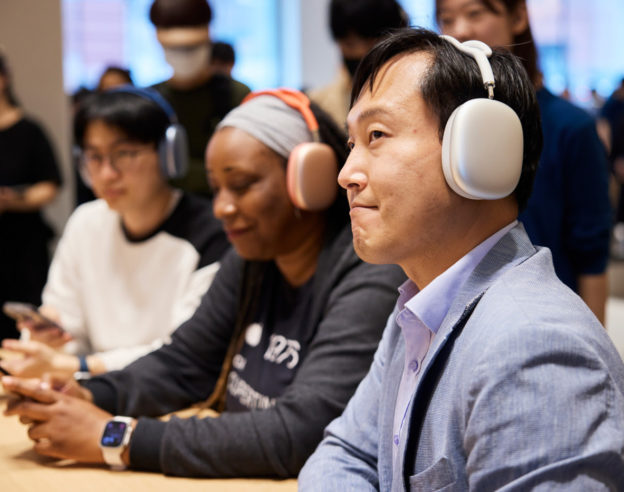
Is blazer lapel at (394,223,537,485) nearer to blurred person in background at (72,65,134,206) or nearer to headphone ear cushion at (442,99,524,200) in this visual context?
headphone ear cushion at (442,99,524,200)

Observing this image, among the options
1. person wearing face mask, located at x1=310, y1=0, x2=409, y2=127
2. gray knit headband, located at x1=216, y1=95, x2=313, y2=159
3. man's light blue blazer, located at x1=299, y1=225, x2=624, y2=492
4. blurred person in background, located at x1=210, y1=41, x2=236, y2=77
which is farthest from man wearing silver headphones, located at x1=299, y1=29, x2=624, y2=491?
blurred person in background, located at x1=210, y1=41, x2=236, y2=77

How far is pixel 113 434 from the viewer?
51.3 inches

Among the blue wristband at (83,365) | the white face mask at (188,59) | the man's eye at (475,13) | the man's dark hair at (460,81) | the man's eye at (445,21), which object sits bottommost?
the blue wristband at (83,365)

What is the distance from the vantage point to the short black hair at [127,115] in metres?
2.07

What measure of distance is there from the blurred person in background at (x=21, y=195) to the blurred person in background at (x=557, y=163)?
Answer: 211 centimetres

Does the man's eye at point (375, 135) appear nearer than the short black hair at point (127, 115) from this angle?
Yes

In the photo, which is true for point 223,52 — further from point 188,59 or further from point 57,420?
point 57,420

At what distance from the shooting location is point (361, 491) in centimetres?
104

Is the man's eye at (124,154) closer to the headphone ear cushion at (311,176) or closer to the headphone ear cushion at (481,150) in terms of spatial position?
the headphone ear cushion at (311,176)

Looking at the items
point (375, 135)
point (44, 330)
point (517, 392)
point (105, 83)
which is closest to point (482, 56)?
point (375, 135)

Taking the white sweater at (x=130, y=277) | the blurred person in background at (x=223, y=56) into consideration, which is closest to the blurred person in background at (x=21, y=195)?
the blurred person in background at (x=223, y=56)

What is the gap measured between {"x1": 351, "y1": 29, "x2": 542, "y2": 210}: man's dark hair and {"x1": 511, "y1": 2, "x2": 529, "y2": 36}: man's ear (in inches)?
32.9

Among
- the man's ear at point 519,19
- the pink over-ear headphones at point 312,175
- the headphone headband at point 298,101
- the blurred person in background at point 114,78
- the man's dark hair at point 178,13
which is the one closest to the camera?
the pink over-ear headphones at point 312,175

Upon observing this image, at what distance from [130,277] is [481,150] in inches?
57.4
